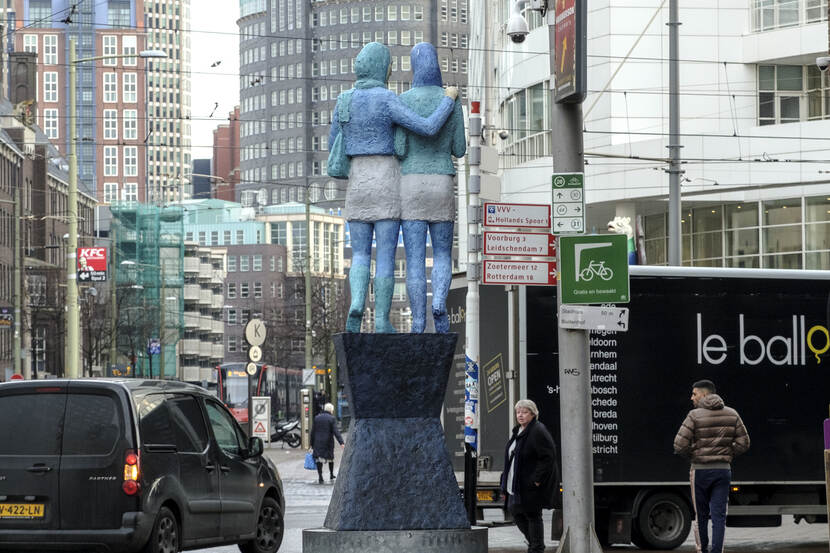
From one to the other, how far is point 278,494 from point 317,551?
427cm

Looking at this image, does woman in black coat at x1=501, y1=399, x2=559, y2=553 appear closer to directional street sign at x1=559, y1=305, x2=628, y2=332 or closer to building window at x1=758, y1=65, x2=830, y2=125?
directional street sign at x1=559, y1=305, x2=628, y2=332

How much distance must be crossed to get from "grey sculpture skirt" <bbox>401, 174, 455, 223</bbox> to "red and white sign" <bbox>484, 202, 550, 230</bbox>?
3.36 metres

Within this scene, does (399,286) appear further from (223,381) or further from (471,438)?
(471,438)

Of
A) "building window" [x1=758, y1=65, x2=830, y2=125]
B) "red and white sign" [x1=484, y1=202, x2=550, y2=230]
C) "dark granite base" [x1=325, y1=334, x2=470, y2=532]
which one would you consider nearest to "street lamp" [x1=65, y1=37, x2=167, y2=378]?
"building window" [x1=758, y1=65, x2=830, y2=125]

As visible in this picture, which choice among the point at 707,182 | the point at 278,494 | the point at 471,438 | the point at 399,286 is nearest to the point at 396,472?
the point at 278,494

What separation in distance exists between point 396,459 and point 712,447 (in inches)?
140

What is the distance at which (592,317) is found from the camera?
13.7 m

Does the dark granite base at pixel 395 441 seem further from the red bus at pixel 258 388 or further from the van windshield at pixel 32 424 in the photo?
the red bus at pixel 258 388

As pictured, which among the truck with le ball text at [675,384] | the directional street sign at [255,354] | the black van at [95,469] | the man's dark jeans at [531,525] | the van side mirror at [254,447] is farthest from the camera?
the directional street sign at [255,354]

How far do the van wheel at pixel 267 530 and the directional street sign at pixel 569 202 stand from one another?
4581mm

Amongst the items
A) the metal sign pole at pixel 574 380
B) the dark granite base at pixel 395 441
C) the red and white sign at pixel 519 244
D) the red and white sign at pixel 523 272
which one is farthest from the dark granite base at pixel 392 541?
the red and white sign at pixel 519 244

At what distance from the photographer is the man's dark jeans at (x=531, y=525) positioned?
49.3 feet

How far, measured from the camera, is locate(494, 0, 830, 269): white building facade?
42.4 meters

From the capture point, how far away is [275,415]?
7594cm
